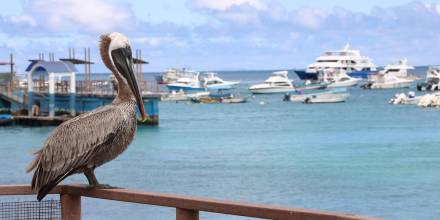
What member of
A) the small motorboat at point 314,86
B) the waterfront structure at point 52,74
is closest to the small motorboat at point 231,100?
the small motorboat at point 314,86

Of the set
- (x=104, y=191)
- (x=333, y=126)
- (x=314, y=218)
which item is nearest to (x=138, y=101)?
(x=104, y=191)

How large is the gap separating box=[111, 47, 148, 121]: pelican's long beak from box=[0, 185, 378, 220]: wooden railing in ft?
2.21

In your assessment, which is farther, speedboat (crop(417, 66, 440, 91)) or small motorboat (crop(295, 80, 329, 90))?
small motorboat (crop(295, 80, 329, 90))

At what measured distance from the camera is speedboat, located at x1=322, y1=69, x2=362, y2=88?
123m

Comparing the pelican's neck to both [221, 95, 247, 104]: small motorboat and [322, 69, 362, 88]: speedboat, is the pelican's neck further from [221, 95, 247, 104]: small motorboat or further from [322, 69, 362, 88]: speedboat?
[322, 69, 362, 88]: speedboat

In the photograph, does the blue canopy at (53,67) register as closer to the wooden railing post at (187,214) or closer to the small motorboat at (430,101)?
the small motorboat at (430,101)

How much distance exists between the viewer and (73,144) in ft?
18.4

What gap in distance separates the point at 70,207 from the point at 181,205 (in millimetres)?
987

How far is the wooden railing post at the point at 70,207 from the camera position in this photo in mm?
5559

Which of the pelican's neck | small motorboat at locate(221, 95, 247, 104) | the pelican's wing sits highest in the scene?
the pelican's neck

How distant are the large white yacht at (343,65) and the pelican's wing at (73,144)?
12895cm

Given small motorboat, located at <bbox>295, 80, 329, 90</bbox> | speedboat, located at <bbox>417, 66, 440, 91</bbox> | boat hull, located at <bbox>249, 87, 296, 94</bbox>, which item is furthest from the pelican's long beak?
small motorboat, located at <bbox>295, 80, 329, 90</bbox>

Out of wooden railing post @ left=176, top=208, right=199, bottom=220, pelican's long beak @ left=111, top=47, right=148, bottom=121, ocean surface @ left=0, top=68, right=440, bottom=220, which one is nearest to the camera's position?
wooden railing post @ left=176, top=208, right=199, bottom=220

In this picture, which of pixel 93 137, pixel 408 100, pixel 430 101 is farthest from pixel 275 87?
pixel 93 137
